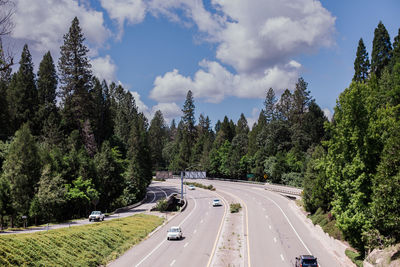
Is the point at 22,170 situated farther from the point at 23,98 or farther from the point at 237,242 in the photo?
the point at 237,242

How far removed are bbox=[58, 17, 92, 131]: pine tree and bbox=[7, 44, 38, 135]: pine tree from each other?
6.51 meters

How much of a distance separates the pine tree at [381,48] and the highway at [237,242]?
4124 centimetres

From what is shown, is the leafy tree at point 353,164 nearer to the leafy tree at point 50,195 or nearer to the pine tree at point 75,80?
the leafy tree at point 50,195

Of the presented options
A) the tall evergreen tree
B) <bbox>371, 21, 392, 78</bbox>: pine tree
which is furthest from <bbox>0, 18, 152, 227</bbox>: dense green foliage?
<bbox>371, 21, 392, 78</bbox>: pine tree

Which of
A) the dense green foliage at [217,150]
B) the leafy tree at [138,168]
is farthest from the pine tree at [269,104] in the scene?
the leafy tree at [138,168]

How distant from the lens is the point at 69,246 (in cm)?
2734

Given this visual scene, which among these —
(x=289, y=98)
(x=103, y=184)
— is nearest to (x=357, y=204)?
(x=103, y=184)

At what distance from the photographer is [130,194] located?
73.1 meters

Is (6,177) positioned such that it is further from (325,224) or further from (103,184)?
(325,224)

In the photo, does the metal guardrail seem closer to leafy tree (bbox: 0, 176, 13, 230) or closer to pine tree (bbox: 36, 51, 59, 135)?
pine tree (bbox: 36, 51, 59, 135)

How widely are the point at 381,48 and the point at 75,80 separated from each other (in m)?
70.4

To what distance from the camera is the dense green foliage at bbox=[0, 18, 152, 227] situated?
48.3m

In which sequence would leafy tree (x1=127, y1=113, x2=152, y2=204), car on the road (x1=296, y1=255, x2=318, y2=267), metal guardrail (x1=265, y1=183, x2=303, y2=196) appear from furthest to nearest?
leafy tree (x1=127, y1=113, x2=152, y2=204) → metal guardrail (x1=265, y1=183, x2=303, y2=196) → car on the road (x1=296, y1=255, x2=318, y2=267)

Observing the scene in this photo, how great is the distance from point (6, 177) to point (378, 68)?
77410mm
